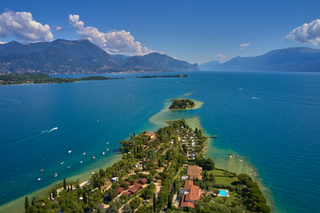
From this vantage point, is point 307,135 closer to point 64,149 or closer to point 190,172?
point 190,172

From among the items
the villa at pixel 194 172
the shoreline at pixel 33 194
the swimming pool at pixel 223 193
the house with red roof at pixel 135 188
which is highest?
the villa at pixel 194 172

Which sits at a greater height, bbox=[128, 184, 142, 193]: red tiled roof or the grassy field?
the grassy field

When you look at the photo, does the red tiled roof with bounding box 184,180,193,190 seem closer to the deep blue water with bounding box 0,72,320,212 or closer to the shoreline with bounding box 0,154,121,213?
the deep blue water with bounding box 0,72,320,212

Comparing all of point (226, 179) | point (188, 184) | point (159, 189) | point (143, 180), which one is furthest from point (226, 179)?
point (143, 180)

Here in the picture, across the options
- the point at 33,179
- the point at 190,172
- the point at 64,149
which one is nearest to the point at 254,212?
the point at 190,172

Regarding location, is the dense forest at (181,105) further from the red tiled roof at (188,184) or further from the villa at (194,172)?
the red tiled roof at (188,184)

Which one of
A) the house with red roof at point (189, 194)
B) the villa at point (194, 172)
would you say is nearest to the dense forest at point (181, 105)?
the villa at point (194, 172)

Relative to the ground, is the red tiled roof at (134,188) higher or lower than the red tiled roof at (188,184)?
lower

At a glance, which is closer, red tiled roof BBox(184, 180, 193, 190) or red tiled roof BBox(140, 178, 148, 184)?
red tiled roof BBox(184, 180, 193, 190)

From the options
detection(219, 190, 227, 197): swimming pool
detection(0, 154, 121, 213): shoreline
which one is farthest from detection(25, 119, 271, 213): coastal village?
detection(0, 154, 121, 213): shoreline
